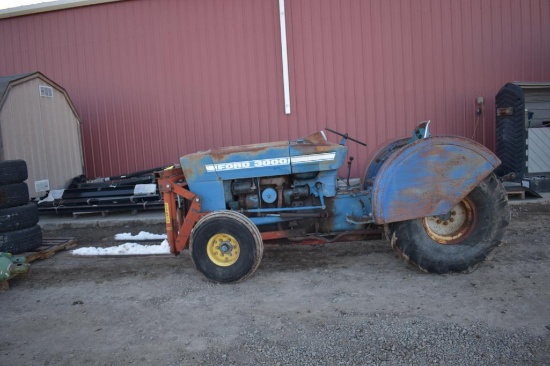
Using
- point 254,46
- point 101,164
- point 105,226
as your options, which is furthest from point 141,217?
point 254,46

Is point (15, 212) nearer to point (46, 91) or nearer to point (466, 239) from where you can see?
point (46, 91)

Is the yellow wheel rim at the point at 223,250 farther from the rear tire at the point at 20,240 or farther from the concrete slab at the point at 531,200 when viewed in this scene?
the concrete slab at the point at 531,200

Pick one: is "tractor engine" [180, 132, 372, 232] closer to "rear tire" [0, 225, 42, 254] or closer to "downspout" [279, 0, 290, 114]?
"rear tire" [0, 225, 42, 254]

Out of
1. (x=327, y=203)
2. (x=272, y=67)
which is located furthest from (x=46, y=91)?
(x=327, y=203)

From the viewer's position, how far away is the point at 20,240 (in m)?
6.39

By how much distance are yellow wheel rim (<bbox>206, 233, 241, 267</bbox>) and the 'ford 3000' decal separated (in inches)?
31.3

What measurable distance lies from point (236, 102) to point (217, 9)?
6.37 feet

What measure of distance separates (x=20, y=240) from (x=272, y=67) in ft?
18.8

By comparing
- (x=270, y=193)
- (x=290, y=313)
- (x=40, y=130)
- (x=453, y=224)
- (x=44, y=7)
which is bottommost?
(x=290, y=313)

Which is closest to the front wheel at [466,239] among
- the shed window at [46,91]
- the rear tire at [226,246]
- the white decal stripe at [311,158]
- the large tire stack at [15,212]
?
the white decal stripe at [311,158]

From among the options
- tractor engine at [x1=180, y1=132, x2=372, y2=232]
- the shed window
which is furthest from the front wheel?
the shed window

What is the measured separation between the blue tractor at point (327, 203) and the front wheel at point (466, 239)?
10mm

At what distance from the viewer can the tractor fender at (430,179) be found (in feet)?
15.6

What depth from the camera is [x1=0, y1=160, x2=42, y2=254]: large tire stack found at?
626cm
